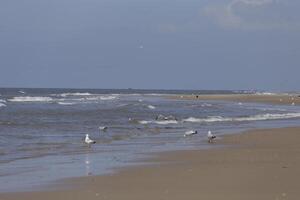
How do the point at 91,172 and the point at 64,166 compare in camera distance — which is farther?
the point at 64,166

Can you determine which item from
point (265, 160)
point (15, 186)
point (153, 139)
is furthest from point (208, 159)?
point (153, 139)

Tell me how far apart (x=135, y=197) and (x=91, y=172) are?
10.0ft

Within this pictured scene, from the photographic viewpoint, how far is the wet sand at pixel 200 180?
9.25 metres

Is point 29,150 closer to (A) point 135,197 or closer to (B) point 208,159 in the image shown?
(B) point 208,159

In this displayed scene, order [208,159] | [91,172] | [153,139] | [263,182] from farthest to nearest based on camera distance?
[153,139]
[208,159]
[91,172]
[263,182]

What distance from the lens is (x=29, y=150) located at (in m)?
17.2

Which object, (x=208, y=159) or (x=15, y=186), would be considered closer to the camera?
(x=15, y=186)

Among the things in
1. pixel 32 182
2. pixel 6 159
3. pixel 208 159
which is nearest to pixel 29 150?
pixel 6 159

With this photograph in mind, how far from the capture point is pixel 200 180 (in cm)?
1062

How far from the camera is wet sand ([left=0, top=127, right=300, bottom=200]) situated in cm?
925

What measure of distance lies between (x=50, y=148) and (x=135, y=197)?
8.96 metres

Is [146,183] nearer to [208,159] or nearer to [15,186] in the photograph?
[15,186]

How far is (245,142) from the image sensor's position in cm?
1962

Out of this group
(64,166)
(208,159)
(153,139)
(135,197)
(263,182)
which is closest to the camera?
(135,197)
